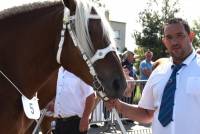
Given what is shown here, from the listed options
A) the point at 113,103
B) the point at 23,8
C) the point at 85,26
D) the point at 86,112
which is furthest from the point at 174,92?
the point at 86,112

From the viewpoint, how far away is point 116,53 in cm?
329

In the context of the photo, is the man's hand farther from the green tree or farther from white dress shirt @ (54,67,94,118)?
the green tree

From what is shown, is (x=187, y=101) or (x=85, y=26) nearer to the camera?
(x=85, y=26)

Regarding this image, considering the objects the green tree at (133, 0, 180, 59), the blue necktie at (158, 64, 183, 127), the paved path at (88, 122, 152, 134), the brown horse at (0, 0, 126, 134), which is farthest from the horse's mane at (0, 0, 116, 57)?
the green tree at (133, 0, 180, 59)

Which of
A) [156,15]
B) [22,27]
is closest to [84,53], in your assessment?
[22,27]

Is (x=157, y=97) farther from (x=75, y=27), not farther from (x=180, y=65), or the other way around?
(x=75, y=27)

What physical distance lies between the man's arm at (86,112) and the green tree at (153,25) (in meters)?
38.7

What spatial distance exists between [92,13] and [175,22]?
28.9 inches

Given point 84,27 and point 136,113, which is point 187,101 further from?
point 84,27

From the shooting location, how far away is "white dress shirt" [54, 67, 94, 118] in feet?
17.3

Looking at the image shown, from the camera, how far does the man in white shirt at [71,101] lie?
526cm

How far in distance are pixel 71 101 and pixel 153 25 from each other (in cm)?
4167

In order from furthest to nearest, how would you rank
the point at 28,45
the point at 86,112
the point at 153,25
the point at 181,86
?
the point at 153,25
the point at 86,112
the point at 181,86
the point at 28,45

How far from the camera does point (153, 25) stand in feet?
152
